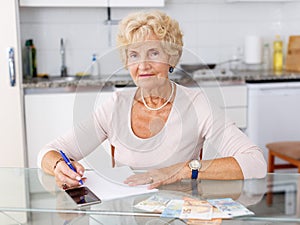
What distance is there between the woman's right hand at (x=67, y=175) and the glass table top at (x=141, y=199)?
0.03 metres

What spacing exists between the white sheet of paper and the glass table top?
39 mm

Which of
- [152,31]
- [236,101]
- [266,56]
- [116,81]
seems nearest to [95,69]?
[116,81]

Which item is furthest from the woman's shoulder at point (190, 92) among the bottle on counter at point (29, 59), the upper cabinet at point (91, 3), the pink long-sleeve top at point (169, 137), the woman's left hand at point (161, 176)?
the bottle on counter at point (29, 59)

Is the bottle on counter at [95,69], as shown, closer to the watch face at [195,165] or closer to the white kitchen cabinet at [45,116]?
the white kitchen cabinet at [45,116]

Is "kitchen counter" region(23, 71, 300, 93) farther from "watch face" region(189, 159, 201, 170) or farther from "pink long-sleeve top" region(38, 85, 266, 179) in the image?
"watch face" region(189, 159, 201, 170)

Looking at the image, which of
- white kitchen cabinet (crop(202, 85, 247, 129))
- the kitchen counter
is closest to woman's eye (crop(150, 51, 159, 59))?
the kitchen counter

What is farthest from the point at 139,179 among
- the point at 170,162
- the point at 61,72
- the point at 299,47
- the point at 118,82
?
the point at 299,47

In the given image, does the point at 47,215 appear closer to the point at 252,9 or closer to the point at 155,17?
the point at 155,17

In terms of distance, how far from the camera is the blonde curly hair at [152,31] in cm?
179

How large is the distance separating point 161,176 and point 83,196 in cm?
27

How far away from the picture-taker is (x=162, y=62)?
1.81 m

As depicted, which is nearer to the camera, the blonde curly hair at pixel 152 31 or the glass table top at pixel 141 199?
the glass table top at pixel 141 199

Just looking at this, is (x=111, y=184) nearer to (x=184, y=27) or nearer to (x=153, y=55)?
(x=153, y=55)

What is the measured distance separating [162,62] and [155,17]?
164mm
